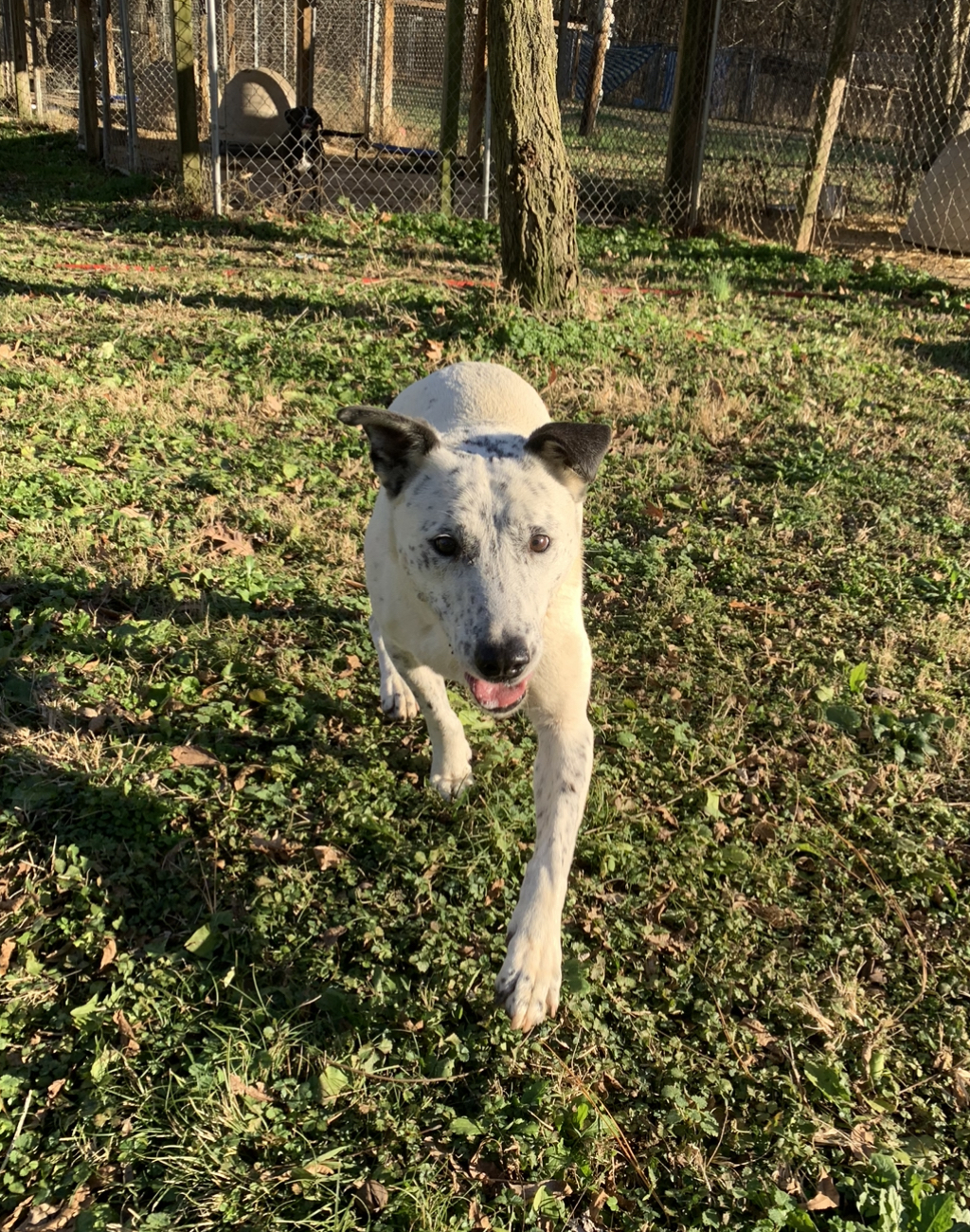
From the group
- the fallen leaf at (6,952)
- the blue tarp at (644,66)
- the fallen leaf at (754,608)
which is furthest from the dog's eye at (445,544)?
the blue tarp at (644,66)

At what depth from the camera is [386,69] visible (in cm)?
1480

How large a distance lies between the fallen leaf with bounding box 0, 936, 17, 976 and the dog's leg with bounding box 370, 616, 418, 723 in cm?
151

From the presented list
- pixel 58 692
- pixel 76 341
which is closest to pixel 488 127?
pixel 76 341

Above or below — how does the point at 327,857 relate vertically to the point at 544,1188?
above

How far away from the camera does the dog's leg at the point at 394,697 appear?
11.7ft

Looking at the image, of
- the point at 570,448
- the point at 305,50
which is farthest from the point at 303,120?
the point at 570,448

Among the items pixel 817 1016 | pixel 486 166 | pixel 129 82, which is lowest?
pixel 817 1016

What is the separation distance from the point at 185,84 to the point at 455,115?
3.26m

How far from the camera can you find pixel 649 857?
308cm

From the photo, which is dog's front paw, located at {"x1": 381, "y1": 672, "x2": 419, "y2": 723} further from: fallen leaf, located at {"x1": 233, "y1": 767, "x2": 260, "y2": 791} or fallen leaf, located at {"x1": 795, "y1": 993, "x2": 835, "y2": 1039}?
fallen leaf, located at {"x1": 795, "y1": 993, "x2": 835, "y2": 1039}

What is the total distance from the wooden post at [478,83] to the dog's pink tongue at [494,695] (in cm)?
1061

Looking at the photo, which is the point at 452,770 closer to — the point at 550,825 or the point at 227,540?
the point at 550,825

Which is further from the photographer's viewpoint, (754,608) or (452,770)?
(754,608)

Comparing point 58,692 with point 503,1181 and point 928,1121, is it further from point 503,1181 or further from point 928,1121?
point 928,1121
